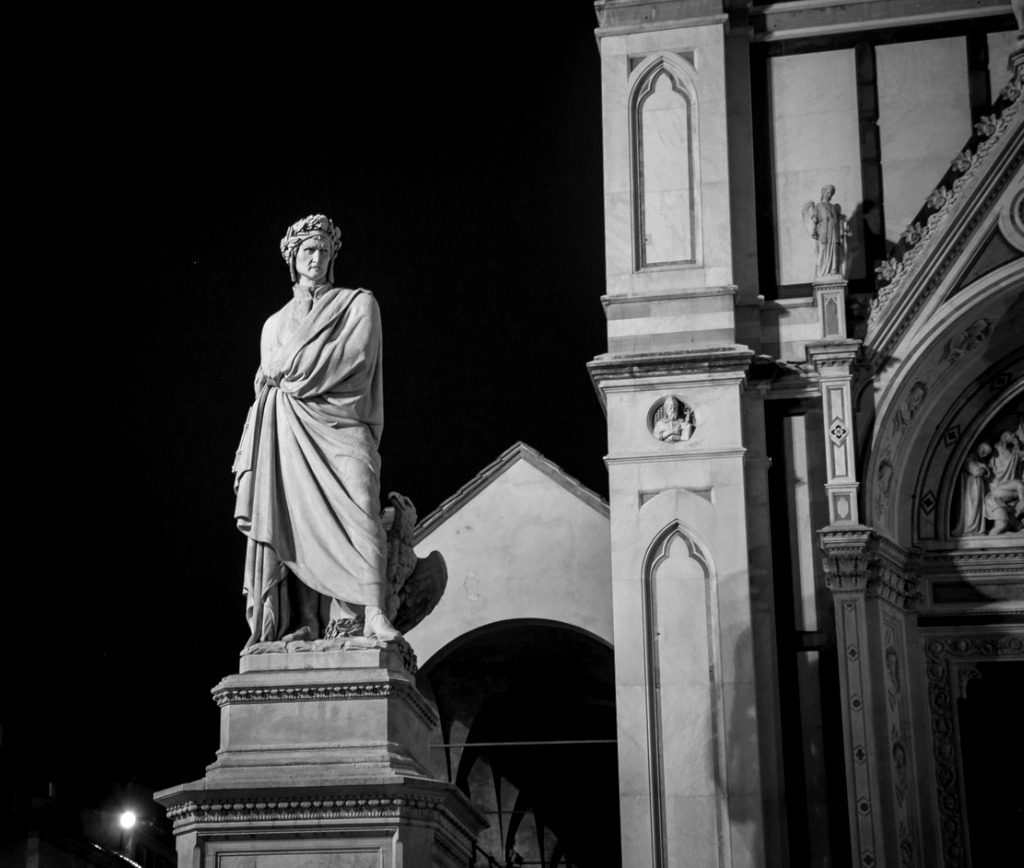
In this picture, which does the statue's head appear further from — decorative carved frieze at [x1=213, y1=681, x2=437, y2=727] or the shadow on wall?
the shadow on wall

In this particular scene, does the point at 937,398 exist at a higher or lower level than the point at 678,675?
higher

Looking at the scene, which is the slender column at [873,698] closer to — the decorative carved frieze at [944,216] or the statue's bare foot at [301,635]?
the decorative carved frieze at [944,216]

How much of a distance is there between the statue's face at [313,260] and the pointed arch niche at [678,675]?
16.1ft

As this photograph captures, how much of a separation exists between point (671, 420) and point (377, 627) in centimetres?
558

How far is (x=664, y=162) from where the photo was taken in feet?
52.5

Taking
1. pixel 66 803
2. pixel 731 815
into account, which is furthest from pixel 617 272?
pixel 66 803

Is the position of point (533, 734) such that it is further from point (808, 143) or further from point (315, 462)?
point (315, 462)

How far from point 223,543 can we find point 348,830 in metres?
10.8

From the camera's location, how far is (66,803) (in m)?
21.0

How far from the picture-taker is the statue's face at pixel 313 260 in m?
10.9

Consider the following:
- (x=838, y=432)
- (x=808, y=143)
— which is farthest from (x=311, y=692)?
(x=808, y=143)

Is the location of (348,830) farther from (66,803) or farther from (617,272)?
(66,803)

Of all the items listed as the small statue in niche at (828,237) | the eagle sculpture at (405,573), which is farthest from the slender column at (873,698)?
the eagle sculpture at (405,573)

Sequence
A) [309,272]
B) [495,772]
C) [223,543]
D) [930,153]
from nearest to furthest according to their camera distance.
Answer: [309,272], [930,153], [223,543], [495,772]
